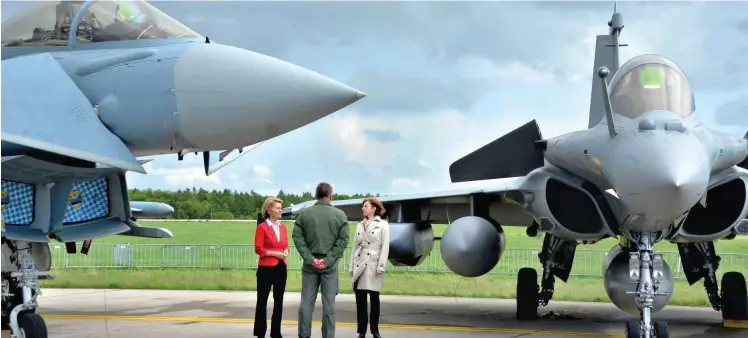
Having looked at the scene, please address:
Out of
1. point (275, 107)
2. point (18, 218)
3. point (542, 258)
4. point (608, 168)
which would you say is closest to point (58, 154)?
point (18, 218)

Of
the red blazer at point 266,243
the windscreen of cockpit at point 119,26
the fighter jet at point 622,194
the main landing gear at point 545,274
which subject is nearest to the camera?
the windscreen of cockpit at point 119,26

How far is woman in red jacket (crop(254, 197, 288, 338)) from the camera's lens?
7.86 m

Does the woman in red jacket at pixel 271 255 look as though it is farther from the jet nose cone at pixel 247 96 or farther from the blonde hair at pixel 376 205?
the jet nose cone at pixel 247 96

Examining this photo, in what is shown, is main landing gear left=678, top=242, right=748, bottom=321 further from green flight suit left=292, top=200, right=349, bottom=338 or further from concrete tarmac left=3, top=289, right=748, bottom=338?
green flight suit left=292, top=200, right=349, bottom=338

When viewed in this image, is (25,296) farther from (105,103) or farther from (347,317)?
(347,317)

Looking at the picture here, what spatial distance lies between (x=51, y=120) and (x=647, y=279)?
4730 millimetres

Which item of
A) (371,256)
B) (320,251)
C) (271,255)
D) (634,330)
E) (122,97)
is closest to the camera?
(122,97)

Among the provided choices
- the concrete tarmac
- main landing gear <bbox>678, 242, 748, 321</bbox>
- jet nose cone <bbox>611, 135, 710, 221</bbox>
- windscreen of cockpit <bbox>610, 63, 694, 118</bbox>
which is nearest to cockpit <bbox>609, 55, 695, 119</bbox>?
windscreen of cockpit <bbox>610, 63, 694, 118</bbox>

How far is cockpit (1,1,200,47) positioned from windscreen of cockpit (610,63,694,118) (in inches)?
146

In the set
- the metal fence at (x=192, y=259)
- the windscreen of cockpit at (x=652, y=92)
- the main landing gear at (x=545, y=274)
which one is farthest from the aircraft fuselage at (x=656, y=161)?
the metal fence at (x=192, y=259)

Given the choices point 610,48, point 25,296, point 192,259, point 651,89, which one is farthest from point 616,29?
point 192,259

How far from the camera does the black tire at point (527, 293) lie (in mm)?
11086

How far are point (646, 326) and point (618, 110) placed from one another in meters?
1.93

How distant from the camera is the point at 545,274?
11031mm
